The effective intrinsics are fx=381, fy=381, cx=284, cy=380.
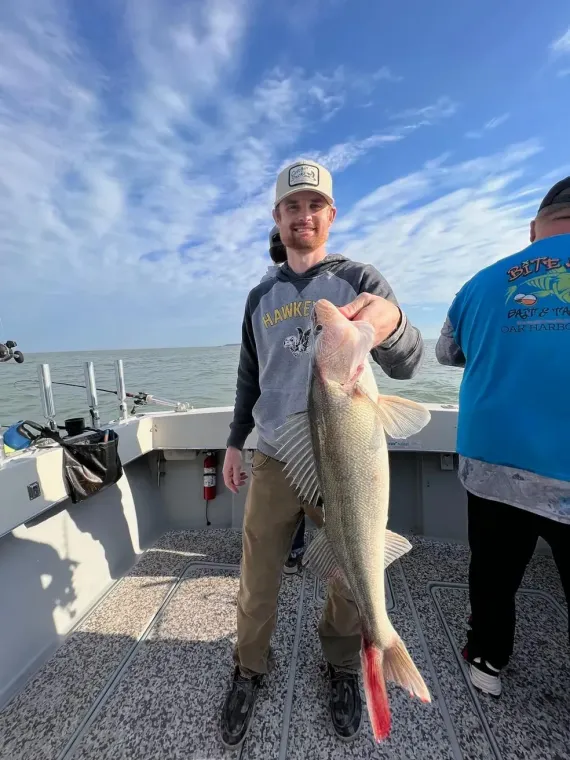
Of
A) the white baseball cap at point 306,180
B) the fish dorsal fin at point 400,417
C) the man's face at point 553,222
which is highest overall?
the white baseball cap at point 306,180

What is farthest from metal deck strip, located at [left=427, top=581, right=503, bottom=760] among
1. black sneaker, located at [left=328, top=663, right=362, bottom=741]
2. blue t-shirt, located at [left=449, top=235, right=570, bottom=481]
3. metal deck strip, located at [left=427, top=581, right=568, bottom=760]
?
blue t-shirt, located at [left=449, top=235, right=570, bottom=481]

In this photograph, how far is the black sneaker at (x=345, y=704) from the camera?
1.91 metres

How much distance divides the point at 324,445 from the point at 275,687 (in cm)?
177

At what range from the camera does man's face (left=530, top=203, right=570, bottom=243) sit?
1775 mm

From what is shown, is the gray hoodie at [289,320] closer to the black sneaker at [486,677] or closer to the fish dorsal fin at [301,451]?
the fish dorsal fin at [301,451]

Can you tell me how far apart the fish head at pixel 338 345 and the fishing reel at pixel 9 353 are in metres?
2.51

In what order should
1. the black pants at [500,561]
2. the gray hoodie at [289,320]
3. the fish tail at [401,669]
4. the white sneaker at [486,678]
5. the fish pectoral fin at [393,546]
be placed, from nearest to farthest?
the fish tail at [401,669], the fish pectoral fin at [393,546], the black pants at [500,561], the gray hoodie at [289,320], the white sneaker at [486,678]

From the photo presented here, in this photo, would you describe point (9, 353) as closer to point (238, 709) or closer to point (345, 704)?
point (238, 709)

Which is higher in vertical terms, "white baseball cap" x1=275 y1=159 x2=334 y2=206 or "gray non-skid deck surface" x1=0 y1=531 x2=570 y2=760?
"white baseball cap" x1=275 y1=159 x2=334 y2=206

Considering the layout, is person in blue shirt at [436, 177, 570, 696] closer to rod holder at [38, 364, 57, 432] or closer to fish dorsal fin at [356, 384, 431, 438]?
fish dorsal fin at [356, 384, 431, 438]

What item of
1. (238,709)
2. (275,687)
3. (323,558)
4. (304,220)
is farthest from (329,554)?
(304,220)

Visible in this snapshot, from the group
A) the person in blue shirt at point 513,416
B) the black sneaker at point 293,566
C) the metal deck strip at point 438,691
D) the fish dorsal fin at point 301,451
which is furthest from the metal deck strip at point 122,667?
the person in blue shirt at point 513,416

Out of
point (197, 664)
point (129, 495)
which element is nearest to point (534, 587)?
point (197, 664)

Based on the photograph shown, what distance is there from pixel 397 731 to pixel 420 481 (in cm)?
226
